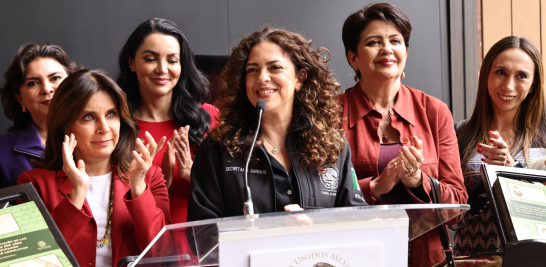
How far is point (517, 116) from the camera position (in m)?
2.78

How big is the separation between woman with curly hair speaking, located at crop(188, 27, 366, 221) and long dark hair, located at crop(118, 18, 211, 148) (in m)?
0.58

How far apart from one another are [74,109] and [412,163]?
1.48 metres

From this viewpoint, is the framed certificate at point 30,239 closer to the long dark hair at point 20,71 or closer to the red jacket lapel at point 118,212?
the red jacket lapel at point 118,212

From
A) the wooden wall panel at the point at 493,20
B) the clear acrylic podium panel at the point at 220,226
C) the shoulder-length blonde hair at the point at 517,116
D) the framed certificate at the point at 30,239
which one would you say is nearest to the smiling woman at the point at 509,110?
the shoulder-length blonde hair at the point at 517,116

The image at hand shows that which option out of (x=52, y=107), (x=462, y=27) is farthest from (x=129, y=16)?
(x=462, y=27)

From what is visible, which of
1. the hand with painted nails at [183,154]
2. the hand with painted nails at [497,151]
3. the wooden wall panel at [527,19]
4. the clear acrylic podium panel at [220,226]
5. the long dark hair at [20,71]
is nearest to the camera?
the clear acrylic podium panel at [220,226]

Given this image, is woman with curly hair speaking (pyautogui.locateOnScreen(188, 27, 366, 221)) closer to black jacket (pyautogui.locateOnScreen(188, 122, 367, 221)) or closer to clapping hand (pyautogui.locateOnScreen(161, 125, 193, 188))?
black jacket (pyautogui.locateOnScreen(188, 122, 367, 221))

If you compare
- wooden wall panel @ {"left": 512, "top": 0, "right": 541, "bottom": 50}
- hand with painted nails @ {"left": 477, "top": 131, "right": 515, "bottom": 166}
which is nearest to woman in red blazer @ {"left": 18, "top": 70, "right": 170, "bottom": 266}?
hand with painted nails @ {"left": 477, "top": 131, "right": 515, "bottom": 166}

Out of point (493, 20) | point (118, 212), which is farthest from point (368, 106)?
point (493, 20)

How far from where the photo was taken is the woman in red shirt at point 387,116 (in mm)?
2301

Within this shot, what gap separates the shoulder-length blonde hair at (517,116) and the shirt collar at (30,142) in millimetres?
2246

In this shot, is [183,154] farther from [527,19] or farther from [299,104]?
[527,19]

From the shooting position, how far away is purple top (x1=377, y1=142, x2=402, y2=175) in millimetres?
2328

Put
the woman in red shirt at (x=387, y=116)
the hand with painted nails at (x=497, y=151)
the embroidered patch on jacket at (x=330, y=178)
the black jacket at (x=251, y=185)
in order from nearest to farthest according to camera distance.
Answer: the black jacket at (x=251, y=185)
the embroidered patch on jacket at (x=330, y=178)
the woman in red shirt at (x=387, y=116)
the hand with painted nails at (x=497, y=151)
